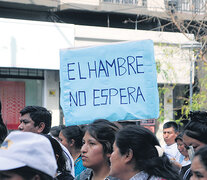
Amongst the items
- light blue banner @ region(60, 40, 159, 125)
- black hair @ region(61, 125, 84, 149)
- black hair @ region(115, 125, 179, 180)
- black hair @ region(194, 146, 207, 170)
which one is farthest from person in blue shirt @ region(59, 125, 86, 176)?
black hair @ region(194, 146, 207, 170)

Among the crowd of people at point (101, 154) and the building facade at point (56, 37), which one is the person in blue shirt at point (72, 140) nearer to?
the crowd of people at point (101, 154)

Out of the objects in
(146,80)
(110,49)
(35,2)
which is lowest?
(146,80)

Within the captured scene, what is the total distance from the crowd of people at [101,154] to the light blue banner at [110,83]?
568mm

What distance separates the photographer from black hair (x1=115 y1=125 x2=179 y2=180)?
351cm

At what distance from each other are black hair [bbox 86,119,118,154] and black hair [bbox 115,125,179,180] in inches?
29.7

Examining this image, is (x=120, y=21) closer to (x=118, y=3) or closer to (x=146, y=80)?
(x=118, y=3)

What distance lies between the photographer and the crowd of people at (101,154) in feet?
7.69

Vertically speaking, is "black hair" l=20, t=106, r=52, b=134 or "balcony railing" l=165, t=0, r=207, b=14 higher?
"balcony railing" l=165, t=0, r=207, b=14

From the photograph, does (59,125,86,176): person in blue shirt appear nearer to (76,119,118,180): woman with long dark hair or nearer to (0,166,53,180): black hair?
(76,119,118,180): woman with long dark hair

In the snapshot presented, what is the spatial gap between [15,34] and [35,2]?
44.7 inches

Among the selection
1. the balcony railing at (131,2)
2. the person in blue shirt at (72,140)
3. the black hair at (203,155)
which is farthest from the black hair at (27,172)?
the balcony railing at (131,2)

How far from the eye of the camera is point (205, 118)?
184 inches

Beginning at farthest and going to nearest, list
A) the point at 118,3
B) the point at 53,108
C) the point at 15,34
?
the point at 118,3
the point at 53,108
the point at 15,34

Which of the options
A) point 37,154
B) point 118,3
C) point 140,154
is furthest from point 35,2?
point 37,154
